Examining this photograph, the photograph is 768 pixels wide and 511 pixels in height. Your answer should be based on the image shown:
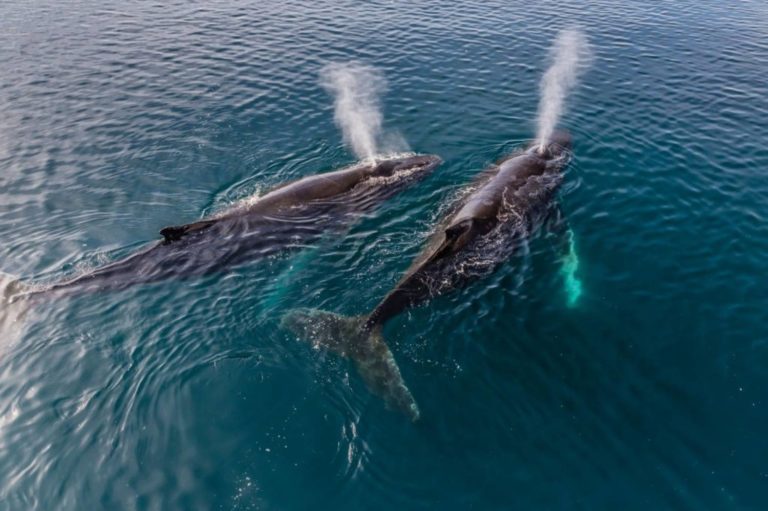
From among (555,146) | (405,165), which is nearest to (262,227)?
(405,165)

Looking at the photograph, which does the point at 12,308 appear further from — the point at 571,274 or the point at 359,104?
the point at 359,104

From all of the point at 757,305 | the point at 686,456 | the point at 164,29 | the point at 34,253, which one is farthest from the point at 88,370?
the point at 164,29

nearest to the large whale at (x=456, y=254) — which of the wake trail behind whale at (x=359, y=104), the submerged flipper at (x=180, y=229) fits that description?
the submerged flipper at (x=180, y=229)

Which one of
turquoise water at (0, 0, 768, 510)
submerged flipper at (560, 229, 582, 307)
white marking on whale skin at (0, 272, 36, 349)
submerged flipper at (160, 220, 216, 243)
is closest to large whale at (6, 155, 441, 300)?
submerged flipper at (160, 220, 216, 243)

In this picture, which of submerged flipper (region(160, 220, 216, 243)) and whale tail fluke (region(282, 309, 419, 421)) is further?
submerged flipper (region(160, 220, 216, 243))

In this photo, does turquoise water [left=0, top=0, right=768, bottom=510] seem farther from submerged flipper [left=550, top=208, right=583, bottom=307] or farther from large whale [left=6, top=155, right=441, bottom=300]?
large whale [left=6, top=155, right=441, bottom=300]
